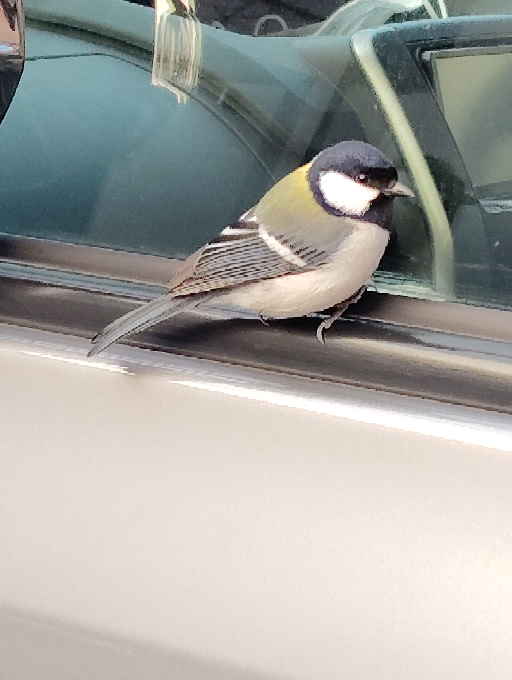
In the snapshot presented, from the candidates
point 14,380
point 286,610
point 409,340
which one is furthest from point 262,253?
point 286,610

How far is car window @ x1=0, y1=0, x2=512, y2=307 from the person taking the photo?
1.19m

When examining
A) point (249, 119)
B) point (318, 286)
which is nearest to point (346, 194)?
point (318, 286)

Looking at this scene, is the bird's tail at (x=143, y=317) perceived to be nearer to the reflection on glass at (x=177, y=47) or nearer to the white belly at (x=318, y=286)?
the white belly at (x=318, y=286)

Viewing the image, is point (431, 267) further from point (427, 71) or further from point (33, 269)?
point (33, 269)

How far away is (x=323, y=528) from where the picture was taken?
0.79m

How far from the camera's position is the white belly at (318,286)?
98 centimetres

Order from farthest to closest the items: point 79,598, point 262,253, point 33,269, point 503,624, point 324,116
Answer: point 324,116
point 33,269
point 262,253
point 79,598
point 503,624

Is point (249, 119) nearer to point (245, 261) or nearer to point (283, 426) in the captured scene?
point (245, 261)

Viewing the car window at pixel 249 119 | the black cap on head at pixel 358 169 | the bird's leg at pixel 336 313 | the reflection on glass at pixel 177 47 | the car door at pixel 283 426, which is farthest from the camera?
the reflection on glass at pixel 177 47

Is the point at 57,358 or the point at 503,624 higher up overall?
the point at 57,358

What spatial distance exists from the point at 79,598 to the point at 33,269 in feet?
1.61

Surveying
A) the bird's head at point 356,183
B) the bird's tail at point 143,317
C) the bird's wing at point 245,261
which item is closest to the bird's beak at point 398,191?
the bird's head at point 356,183

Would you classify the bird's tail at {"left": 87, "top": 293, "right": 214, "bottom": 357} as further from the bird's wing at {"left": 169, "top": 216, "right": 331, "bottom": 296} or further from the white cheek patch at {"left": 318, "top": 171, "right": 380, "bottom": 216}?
the white cheek patch at {"left": 318, "top": 171, "right": 380, "bottom": 216}

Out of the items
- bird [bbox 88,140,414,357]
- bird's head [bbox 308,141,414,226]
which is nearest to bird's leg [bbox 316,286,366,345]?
bird [bbox 88,140,414,357]
